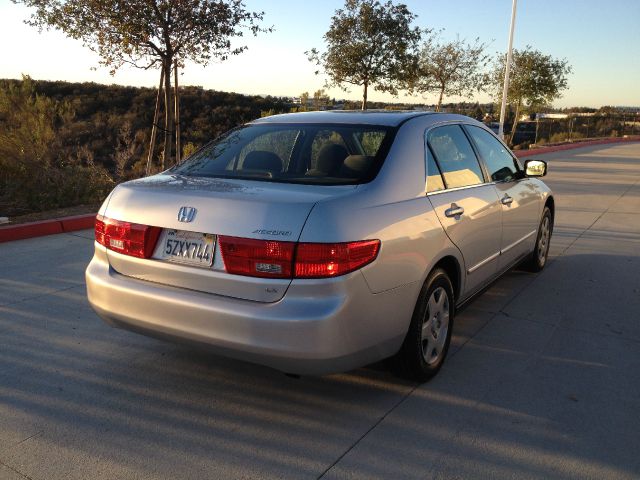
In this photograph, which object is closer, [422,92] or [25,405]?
[25,405]

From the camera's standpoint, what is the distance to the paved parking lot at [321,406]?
8.79 feet

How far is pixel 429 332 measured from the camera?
11.5ft

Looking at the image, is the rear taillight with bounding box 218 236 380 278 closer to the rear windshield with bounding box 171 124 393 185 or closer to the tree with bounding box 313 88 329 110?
the rear windshield with bounding box 171 124 393 185

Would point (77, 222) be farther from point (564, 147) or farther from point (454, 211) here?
point (564, 147)

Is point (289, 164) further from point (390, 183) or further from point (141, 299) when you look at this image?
point (141, 299)

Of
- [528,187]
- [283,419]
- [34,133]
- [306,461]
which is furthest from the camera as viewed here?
[34,133]

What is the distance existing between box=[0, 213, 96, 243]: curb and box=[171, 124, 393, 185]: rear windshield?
12.2 feet

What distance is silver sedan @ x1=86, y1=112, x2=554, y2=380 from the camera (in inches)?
107

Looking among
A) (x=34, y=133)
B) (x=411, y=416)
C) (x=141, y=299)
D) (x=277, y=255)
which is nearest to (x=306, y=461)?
(x=411, y=416)

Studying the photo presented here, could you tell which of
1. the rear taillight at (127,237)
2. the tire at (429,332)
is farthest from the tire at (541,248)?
the rear taillight at (127,237)

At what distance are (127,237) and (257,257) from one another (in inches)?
35.4

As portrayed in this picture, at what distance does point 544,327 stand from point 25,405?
3.62m

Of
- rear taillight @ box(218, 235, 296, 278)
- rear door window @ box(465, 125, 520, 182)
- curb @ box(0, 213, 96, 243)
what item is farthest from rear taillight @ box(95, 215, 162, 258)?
curb @ box(0, 213, 96, 243)

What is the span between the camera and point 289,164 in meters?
3.70
